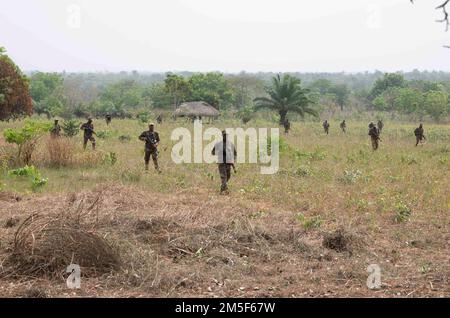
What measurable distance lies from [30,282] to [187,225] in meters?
2.43

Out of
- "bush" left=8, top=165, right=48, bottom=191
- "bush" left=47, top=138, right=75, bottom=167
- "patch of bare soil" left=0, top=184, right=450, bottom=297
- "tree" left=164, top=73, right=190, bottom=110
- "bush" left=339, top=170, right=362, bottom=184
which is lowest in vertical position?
"patch of bare soil" left=0, top=184, right=450, bottom=297

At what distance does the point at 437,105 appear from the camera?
38.8 metres

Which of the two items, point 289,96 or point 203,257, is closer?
point 203,257

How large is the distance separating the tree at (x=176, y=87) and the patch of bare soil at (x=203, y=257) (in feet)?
114

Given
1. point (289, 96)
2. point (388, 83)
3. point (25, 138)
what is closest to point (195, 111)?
point (289, 96)

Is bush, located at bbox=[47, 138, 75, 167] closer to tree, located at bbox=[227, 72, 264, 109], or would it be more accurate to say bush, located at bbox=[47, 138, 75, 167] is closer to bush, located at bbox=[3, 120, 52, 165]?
bush, located at bbox=[3, 120, 52, 165]

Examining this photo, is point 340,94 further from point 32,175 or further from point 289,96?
point 32,175

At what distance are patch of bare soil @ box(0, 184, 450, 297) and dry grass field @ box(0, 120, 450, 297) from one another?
0.05 feet

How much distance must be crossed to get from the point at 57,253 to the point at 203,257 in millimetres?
1732

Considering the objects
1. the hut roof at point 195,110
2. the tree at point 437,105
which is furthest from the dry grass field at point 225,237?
the tree at point 437,105

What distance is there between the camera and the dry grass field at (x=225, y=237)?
5.71m

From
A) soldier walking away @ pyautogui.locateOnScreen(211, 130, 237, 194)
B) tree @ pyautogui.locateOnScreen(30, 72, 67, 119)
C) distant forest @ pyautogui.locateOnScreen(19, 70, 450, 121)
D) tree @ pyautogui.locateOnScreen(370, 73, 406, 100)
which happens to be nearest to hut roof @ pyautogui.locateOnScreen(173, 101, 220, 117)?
distant forest @ pyautogui.locateOnScreen(19, 70, 450, 121)

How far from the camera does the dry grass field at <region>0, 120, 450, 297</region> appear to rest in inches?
225

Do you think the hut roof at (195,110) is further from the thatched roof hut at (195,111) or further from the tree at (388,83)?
the tree at (388,83)
